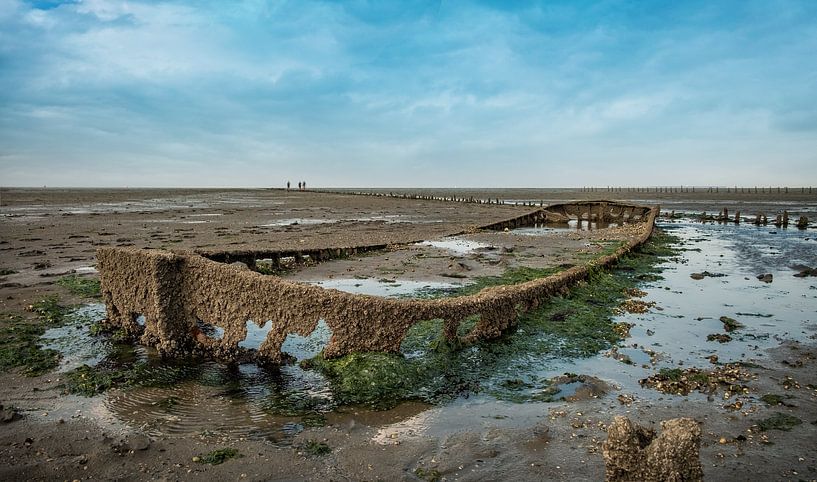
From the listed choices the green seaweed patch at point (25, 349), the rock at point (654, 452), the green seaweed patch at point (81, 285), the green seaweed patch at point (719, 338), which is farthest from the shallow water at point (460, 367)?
the rock at point (654, 452)

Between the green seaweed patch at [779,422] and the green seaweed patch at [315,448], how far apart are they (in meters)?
5.29

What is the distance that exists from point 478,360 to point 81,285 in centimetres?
1158

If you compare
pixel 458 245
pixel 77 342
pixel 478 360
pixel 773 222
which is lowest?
pixel 478 360

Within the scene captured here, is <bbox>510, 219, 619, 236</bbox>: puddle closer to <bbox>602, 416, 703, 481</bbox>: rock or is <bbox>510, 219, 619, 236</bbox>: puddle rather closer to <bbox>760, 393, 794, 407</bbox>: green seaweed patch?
<bbox>760, 393, 794, 407</bbox>: green seaweed patch

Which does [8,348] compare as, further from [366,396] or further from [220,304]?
[366,396]

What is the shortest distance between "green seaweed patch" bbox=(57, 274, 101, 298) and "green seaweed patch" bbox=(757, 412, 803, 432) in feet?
46.1

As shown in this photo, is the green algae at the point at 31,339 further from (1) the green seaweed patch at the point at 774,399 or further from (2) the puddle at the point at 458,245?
(2) the puddle at the point at 458,245

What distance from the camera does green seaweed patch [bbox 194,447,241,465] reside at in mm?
5516

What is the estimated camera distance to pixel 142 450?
574 centimetres

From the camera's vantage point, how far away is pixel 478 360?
8.82 meters

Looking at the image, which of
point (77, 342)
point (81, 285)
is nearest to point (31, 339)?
point (77, 342)

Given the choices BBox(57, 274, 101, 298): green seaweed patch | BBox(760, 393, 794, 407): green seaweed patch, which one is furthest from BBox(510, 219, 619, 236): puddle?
BBox(760, 393, 794, 407): green seaweed patch

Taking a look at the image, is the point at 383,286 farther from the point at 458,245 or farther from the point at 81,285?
the point at 458,245

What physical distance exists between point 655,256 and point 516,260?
7.20 meters
